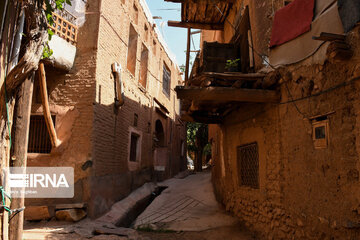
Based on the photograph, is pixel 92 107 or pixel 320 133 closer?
pixel 320 133

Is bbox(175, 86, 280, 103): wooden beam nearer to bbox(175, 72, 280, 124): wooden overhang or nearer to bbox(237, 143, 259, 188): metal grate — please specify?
bbox(175, 72, 280, 124): wooden overhang

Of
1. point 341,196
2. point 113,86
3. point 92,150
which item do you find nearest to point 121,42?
point 113,86

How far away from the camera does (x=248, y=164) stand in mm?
6762

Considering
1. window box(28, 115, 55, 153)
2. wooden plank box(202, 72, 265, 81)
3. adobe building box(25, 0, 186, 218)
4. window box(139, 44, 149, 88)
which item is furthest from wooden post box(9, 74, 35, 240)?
window box(139, 44, 149, 88)

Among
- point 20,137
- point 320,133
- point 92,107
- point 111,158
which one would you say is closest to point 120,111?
point 111,158

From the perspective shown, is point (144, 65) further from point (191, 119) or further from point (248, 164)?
point (248, 164)

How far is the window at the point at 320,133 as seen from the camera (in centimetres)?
411

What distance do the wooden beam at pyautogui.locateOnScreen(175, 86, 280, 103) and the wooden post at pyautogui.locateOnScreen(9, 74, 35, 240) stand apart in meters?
2.52

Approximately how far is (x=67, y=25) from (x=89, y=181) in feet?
13.6

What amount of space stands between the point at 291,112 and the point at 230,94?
3.68 feet

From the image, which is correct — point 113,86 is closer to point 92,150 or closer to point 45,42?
point 92,150

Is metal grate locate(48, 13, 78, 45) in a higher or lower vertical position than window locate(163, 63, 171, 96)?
lower

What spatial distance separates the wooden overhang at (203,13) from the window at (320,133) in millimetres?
Result: 4973

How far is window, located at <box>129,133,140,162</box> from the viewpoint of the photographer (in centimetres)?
1090
